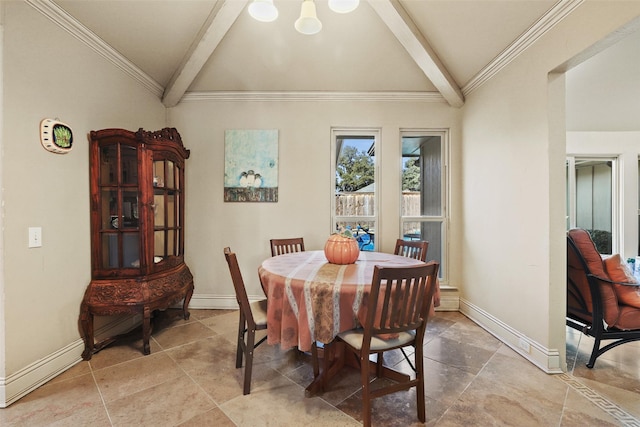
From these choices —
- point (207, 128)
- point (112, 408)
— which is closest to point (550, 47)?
point (207, 128)

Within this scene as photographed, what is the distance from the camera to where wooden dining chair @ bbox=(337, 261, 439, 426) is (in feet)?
4.40

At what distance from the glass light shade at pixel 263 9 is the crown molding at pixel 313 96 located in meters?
1.47

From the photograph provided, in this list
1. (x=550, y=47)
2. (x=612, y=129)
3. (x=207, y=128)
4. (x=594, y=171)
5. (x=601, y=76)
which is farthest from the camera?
(x=594, y=171)

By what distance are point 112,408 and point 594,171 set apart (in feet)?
20.8

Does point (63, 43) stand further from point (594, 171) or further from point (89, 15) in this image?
point (594, 171)

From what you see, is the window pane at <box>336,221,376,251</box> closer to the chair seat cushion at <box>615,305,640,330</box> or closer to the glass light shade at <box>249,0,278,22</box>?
the chair seat cushion at <box>615,305,640,330</box>

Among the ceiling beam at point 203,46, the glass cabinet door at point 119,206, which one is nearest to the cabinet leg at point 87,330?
the glass cabinet door at point 119,206

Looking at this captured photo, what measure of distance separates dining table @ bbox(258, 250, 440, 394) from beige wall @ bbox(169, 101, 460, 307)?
1512 millimetres

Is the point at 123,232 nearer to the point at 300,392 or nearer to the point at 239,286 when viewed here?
the point at 239,286

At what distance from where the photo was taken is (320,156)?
3.26 m

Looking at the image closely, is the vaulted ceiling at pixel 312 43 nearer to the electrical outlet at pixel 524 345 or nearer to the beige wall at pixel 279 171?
the beige wall at pixel 279 171

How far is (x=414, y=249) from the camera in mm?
2590

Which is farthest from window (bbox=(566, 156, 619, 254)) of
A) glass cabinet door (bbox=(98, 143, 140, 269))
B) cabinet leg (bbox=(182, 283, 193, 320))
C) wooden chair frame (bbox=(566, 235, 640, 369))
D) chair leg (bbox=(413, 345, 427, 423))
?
glass cabinet door (bbox=(98, 143, 140, 269))

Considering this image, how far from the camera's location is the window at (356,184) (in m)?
3.37
